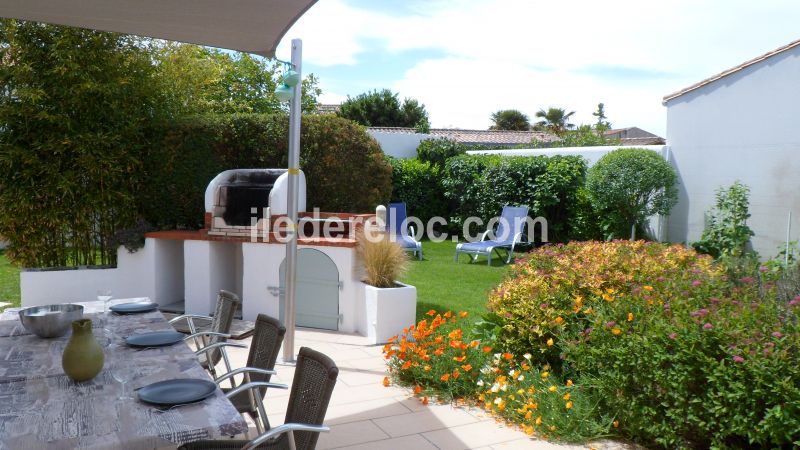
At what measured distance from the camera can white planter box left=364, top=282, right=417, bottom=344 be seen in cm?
593

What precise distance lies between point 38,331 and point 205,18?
192 cm

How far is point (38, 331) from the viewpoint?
123 inches

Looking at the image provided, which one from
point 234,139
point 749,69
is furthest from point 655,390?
point 749,69

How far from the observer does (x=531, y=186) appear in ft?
41.2

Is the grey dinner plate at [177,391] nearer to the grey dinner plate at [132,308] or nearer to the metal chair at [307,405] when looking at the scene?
the metal chair at [307,405]

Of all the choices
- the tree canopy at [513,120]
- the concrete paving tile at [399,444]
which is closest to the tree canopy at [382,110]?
the tree canopy at [513,120]

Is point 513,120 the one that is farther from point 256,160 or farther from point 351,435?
point 351,435

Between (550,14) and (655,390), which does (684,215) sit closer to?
(550,14)

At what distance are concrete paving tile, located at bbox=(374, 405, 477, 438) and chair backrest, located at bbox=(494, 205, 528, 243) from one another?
723 cm

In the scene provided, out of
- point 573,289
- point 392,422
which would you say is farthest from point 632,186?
point 392,422

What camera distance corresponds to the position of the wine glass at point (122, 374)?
2.31 metres

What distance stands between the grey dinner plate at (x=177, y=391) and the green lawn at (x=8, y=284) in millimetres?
6414

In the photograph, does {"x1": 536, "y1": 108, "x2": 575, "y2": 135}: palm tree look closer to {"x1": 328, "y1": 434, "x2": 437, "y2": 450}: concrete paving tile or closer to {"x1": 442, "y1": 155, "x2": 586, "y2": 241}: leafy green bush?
{"x1": 442, "y1": 155, "x2": 586, "y2": 241}: leafy green bush

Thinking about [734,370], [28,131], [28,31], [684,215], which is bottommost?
[734,370]
